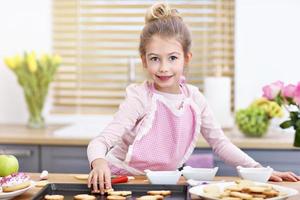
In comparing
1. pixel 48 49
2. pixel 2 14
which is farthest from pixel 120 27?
pixel 2 14

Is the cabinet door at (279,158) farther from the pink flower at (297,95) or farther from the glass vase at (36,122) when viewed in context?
the pink flower at (297,95)

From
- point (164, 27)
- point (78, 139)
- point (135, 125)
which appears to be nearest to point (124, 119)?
point (135, 125)

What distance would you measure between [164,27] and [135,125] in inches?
14.2

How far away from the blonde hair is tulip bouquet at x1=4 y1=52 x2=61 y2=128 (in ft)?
4.84

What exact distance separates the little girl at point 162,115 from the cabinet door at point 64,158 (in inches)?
35.1

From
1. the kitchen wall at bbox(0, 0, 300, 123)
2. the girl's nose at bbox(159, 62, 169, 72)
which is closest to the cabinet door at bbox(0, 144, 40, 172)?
the kitchen wall at bbox(0, 0, 300, 123)

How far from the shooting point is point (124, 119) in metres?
2.04

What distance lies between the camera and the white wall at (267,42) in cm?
347

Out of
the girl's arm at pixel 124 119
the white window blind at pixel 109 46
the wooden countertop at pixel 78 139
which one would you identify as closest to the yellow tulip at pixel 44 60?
the white window blind at pixel 109 46

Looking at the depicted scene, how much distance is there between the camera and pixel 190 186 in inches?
66.2

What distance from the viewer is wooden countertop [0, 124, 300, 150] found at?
117 inches

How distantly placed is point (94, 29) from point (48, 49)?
0.31m

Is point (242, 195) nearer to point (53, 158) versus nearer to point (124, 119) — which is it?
point (124, 119)

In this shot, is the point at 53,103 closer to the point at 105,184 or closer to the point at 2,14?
the point at 2,14
